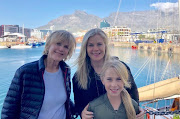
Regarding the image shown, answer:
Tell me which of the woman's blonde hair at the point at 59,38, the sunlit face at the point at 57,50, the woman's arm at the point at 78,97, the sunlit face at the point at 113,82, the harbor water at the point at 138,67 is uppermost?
the woman's blonde hair at the point at 59,38

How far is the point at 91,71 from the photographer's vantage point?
1.47 m

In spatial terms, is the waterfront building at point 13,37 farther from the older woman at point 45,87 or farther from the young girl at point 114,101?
the young girl at point 114,101

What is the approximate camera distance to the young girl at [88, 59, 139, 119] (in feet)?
3.74

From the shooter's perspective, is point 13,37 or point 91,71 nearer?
point 91,71

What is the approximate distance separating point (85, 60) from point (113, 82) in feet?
1.37

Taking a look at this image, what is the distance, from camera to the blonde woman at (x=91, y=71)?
4.60 feet

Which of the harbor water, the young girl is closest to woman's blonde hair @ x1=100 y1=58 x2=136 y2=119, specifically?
the young girl

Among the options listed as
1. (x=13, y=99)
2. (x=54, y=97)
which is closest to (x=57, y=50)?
(x=54, y=97)

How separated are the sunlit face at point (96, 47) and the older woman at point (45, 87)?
0.16 metres

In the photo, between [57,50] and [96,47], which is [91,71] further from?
[57,50]

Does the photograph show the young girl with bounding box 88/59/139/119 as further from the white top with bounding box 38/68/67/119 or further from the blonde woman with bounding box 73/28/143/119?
the white top with bounding box 38/68/67/119

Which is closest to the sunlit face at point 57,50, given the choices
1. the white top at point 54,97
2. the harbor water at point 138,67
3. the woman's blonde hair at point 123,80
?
the white top at point 54,97

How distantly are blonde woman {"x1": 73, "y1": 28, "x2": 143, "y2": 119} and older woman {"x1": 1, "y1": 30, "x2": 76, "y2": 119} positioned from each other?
0.34ft

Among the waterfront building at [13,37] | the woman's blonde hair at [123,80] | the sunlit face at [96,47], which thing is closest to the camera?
the woman's blonde hair at [123,80]
